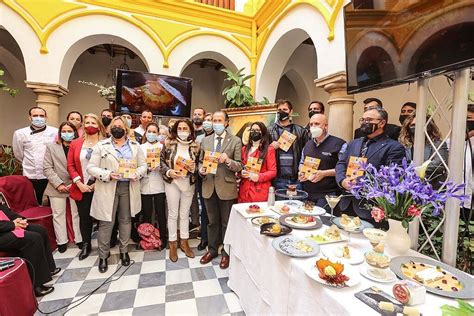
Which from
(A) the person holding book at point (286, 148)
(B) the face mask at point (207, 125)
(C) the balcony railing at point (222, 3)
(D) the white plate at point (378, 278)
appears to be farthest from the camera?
(C) the balcony railing at point (222, 3)

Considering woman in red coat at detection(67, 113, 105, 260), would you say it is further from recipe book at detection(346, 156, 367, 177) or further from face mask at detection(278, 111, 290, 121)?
recipe book at detection(346, 156, 367, 177)

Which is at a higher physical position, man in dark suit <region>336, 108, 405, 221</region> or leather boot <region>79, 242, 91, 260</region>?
man in dark suit <region>336, 108, 405, 221</region>

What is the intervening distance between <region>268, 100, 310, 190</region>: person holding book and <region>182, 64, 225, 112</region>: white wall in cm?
513

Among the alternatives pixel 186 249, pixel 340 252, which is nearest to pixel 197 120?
pixel 186 249

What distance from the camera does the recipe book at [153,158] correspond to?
105 inches

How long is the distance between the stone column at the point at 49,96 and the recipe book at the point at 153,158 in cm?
296

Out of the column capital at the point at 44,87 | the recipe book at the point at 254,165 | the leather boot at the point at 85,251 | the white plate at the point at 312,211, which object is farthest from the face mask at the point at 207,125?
the column capital at the point at 44,87

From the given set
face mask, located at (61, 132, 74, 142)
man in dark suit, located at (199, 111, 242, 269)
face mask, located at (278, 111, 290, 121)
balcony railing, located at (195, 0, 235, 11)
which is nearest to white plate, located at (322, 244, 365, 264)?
man in dark suit, located at (199, 111, 242, 269)

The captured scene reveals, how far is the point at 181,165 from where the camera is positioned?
2533 mm

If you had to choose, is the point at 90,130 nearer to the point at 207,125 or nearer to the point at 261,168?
the point at 207,125

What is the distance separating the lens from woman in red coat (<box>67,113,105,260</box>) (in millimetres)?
2602

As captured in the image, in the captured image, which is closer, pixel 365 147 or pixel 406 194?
pixel 406 194

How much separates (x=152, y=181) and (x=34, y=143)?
1.71m

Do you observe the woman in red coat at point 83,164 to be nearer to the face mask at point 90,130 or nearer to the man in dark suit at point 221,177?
the face mask at point 90,130
